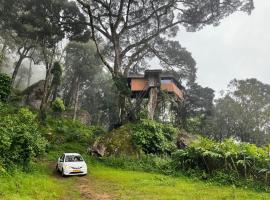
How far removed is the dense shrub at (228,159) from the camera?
17.7 m

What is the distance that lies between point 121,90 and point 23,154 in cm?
1801

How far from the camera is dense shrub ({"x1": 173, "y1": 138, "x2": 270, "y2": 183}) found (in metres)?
17.7

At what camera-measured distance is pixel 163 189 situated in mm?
15656

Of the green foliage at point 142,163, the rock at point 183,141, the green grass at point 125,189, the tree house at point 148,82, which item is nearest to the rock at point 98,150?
the green foliage at point 142,163

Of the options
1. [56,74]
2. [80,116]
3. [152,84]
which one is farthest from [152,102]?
[80,116]

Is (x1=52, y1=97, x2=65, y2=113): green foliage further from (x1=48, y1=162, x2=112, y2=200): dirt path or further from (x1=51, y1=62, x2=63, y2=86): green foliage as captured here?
(x1=48, y1=162, x2=112, y2=200): dirt path

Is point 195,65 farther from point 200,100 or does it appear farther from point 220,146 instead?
point 220,146

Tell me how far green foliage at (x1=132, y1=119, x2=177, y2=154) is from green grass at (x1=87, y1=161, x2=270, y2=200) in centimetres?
776

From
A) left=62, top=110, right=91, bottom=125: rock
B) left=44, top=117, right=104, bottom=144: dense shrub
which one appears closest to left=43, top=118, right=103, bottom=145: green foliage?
left=44, top=117, right=104, bottom=144: dense shrub

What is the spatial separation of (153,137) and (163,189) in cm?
1338

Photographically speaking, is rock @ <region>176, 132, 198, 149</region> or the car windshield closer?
the car windshield

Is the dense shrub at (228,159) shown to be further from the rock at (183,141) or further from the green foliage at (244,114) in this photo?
the green foliage at (244,114)

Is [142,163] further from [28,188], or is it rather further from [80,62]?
[80,62]

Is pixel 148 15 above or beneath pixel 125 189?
above
